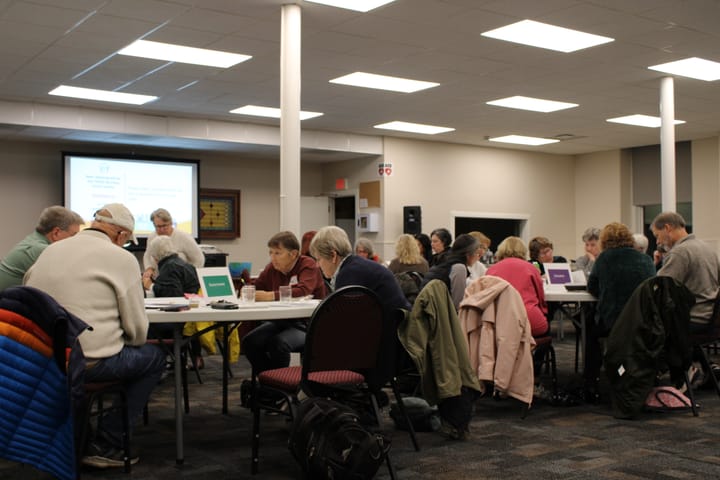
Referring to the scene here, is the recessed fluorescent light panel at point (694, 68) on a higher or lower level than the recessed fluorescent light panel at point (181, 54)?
lower

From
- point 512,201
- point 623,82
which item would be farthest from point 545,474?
point 512,201

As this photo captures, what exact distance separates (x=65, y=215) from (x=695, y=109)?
30.0ft

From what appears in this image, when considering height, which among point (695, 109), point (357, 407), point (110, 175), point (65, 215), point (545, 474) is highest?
point (695, 109)

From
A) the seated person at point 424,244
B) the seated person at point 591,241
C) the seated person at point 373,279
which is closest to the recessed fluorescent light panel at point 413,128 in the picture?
the seated person at point 424,244

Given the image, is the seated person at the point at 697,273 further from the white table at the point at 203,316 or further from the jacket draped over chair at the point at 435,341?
the white table at the point at 203,316

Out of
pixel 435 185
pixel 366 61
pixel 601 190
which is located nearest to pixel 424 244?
pixel 366 61

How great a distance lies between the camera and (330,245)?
3842 millimetres

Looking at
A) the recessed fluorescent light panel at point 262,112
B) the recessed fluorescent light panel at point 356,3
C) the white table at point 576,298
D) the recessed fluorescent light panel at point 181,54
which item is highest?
the recessed fluorescent light panel at point 356,3

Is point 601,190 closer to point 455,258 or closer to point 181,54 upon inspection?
point 181,54

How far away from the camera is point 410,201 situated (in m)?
13.0

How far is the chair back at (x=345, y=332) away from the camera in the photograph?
303cm

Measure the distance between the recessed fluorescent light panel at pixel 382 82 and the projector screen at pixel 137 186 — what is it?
434cm

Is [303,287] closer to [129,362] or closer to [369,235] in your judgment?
[129,362]

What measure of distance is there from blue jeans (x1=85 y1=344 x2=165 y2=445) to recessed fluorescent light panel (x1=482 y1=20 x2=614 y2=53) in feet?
15.3
